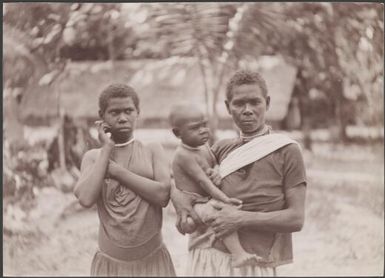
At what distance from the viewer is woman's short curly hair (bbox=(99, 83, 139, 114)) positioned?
10.3ft

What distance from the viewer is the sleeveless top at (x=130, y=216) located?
3176 mm

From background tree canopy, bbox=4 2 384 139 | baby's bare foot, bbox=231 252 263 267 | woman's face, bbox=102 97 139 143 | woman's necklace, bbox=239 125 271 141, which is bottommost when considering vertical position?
baby's bare foot, bbox=231 252 263 267

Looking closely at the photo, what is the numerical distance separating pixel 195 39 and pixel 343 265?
1666 millimetres

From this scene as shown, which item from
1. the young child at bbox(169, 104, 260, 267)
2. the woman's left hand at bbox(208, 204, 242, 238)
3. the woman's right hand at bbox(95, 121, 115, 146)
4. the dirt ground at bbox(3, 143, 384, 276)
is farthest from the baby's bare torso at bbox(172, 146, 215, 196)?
the dirt ground at bbox(3, 143, 384, 276)

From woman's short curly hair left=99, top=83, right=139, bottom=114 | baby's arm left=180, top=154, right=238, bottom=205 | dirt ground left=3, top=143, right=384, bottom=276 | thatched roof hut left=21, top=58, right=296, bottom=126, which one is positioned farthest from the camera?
dirt ground left=3, top=143, right=384, bottom=276

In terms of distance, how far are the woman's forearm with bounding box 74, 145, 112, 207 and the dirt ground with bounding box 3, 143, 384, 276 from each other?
35 centimetres

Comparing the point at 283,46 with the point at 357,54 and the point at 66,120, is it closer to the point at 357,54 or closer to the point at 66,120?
the point at 357,54

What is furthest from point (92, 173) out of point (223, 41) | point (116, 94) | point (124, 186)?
point (223, 41)

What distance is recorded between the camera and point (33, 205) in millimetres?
3615

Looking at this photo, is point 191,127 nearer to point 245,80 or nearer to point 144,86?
point 245,80

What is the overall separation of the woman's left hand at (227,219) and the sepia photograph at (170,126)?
8 cm

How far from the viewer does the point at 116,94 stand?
315 cm

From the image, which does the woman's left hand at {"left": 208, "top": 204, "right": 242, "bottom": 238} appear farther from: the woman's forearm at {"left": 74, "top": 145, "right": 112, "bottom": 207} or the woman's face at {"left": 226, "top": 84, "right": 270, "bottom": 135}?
the woman's forearm at {"left": 74, "top": 145, "right": 112, "bottom": 207}

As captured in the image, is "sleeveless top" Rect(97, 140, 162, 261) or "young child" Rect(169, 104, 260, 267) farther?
"sleeveless top" Rect(97, 140, 162, 261)
